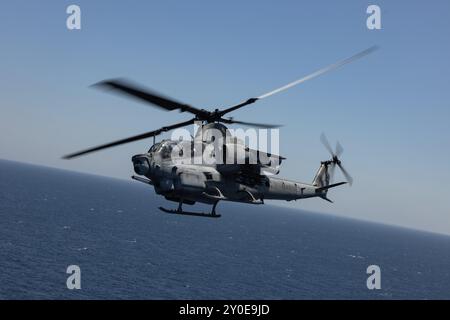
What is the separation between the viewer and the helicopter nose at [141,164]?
71.6ft

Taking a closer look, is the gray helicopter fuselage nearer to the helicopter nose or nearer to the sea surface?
the helicopter nose

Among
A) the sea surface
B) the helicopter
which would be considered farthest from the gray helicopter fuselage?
the sea surface

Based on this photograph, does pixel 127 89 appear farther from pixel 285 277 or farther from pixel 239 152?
pixel 285 277

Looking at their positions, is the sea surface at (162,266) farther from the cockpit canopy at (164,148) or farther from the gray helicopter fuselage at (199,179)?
the cockpit canopy at (164,148)

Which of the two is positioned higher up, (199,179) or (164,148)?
(164,148)

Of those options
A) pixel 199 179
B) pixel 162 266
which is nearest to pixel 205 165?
pixel 199 179

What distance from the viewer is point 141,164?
859 inches

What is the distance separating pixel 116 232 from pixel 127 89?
5797 inches

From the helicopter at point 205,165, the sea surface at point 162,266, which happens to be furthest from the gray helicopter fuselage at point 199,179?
the sea surface at point 162,266

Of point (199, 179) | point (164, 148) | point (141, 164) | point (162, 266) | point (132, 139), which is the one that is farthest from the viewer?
point (162, 266)

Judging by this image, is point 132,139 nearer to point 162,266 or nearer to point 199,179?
point 199,179

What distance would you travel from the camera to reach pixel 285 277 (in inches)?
4865

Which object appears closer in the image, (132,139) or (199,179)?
(132,139)

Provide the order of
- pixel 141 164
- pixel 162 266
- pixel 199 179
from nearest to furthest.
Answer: pixel 141 164 → pixel 199 179 → pixel 162 266
